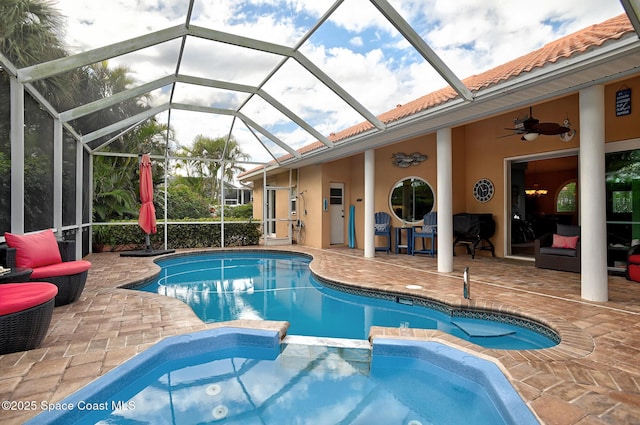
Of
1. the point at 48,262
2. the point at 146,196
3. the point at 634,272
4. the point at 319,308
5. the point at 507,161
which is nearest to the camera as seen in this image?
the point at 48,262

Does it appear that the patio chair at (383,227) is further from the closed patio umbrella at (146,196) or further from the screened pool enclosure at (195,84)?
the closed patio umbrella at (146,196)

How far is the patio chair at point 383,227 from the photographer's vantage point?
1036 cm

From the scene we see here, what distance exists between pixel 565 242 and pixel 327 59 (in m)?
5.85

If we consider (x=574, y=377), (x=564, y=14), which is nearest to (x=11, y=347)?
(x=574, y=377)

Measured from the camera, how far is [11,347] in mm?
2949

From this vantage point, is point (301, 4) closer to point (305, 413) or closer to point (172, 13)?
point (172, 13)

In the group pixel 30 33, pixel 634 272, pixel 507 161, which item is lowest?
pixel 634 272

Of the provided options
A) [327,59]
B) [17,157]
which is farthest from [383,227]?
[17,157]

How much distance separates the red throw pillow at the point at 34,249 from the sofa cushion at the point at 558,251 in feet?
27.8

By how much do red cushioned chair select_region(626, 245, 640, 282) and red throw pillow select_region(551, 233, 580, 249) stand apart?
2.80 ft

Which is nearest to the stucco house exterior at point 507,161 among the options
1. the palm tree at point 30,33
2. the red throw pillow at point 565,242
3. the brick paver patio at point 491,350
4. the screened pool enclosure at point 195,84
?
the screened pool enclosure at point 195,84

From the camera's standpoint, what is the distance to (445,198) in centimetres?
681

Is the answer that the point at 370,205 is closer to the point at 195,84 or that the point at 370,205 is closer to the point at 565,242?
the point at 565,242

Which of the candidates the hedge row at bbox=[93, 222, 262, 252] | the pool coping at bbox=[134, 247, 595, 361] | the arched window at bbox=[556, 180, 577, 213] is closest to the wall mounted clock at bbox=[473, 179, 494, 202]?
the arched window at bbox=[556, 180, 577, 213]
